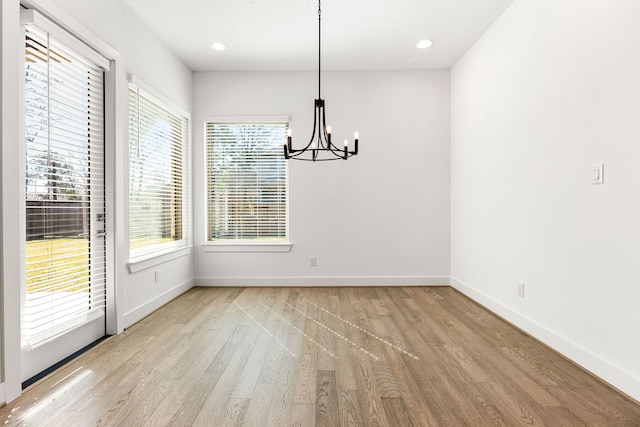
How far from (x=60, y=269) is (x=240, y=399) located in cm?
159

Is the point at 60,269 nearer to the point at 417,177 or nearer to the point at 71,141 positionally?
the point at 71,141

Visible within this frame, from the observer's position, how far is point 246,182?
15.8 feet

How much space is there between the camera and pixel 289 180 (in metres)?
4.78

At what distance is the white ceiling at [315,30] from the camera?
129 inches

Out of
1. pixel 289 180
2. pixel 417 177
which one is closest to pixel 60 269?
pixel 289 180

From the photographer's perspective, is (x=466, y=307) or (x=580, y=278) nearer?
(x=580, y=278)

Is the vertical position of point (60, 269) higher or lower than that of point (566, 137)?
lower

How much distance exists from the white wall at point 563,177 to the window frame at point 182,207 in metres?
3.49

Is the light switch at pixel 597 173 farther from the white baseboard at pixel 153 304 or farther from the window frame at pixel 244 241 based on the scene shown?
the white baseboard at pixel 153 304

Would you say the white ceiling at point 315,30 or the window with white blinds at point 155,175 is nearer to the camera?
the white ceiling at point 315,30

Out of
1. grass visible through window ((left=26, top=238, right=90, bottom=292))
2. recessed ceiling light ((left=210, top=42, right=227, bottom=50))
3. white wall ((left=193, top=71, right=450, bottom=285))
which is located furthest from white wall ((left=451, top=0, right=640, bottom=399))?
grass visible through window ((left=26, top=238, right=90, bottom=292))

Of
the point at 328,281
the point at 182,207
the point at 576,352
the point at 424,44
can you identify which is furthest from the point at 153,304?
the point at 424,44

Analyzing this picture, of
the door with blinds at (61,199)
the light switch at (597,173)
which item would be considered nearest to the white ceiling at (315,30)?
the door with blinds at (61,199)

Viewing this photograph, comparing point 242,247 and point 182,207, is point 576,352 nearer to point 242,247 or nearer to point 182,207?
point 242,247
